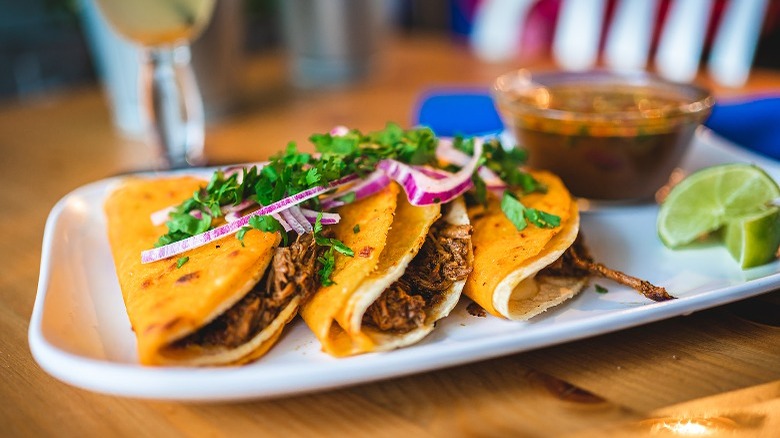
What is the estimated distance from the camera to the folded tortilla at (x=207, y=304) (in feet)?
5.75

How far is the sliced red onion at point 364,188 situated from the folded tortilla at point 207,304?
30 cm

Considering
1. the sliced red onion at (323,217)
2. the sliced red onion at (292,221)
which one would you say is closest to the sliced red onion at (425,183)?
the sliced red onion at (323,217)

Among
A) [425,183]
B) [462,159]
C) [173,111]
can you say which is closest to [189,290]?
[425,183]

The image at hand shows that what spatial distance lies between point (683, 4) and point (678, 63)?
1402mm

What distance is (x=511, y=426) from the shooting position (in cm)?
162

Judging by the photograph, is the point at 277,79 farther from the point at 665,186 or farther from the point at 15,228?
the point at 665,186

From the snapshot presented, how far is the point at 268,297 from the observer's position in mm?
1968

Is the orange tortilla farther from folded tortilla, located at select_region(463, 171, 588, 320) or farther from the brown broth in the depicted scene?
the brown broth

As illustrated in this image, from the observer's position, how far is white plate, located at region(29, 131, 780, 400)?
158 cm

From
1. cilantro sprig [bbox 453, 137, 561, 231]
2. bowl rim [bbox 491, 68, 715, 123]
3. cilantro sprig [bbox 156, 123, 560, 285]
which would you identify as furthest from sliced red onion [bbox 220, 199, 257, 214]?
bowl rim [bbox 491, 68, 715, 123]

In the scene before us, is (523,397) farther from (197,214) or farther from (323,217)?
(197,214)

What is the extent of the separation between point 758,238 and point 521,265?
33.2 inches

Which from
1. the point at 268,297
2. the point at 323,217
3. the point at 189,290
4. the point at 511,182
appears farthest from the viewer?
the point at 511,182

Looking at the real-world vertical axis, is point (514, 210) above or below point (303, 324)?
above
